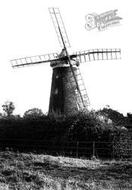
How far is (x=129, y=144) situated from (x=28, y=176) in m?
15.3

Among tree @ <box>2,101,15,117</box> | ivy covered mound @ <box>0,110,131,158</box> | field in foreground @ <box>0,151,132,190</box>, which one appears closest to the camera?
field in foreground @ <box>0,151,132,190</box>

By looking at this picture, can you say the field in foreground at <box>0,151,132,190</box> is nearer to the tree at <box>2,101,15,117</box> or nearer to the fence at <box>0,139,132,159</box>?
the fence at <box>0,139,132,159</box>

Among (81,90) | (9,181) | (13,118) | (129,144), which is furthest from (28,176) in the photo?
(81,90)

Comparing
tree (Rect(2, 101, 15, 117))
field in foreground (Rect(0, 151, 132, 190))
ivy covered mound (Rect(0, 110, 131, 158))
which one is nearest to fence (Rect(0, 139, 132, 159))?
ivy covered mound (Rect(0, 110, 131, 158))

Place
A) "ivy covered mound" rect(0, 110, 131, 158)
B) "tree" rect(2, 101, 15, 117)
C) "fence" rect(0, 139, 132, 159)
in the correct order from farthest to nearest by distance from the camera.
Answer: "tree" rect(2, 101, 15, 117) → "ivy covered mound" rect(0, 110, 131, 158) → "fence" rect(0, 139, 132, 159)

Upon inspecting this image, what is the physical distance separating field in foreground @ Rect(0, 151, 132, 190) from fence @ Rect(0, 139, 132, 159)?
5.90 meters

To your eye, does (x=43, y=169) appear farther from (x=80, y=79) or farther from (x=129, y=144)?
(x=80, y=79)

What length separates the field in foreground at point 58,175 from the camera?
16109mm

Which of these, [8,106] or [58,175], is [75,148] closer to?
[58,175]

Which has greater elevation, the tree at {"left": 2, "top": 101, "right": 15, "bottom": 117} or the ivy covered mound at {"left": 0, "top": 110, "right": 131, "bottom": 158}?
the tree at {"left": 2, "top": 101, "right": 15, "bottom": 117}

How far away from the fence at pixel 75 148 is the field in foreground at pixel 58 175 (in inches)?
232

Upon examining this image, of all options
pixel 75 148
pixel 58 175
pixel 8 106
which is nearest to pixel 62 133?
pixel 75 148

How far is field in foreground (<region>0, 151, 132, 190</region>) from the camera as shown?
1611 cm

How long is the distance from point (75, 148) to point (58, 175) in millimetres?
14151
